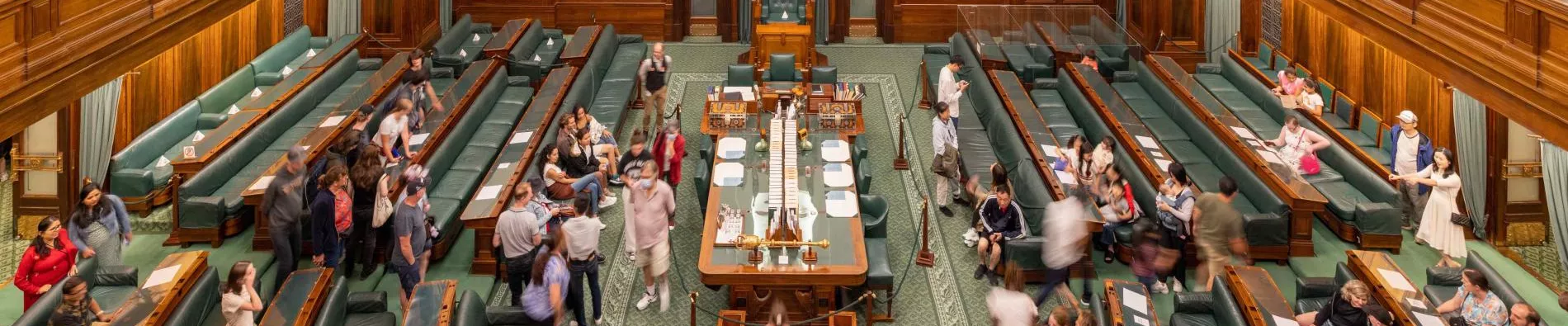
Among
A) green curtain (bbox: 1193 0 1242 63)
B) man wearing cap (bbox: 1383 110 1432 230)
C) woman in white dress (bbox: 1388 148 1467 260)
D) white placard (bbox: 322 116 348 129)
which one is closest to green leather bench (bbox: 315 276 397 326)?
white placard (bbox: 322 116 348 129)

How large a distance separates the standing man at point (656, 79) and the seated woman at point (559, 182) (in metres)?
2.54

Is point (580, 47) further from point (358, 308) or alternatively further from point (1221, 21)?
point (1221, 21)

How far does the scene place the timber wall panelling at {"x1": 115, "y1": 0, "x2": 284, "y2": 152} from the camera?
474 inches

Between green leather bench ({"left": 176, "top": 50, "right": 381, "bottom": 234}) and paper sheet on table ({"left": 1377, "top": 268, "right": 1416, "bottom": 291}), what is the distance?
26.9 ft

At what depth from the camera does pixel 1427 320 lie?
795 cm

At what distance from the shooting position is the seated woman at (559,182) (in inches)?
404

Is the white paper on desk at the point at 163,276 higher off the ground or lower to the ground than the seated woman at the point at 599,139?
lower

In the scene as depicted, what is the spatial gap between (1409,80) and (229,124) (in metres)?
10.9

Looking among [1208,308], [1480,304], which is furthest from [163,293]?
[1480,304]

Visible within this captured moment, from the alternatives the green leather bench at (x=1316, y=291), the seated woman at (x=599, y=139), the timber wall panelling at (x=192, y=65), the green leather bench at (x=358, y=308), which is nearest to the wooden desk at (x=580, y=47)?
the timber wall panelling at (x=192, y=65)

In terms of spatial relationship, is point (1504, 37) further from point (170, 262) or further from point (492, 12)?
point (492, 12)

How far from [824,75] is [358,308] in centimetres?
766

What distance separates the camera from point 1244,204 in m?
10.6

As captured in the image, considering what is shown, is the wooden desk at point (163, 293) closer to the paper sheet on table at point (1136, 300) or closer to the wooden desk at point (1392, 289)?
the paper sheet on table at point (1136, 300)
